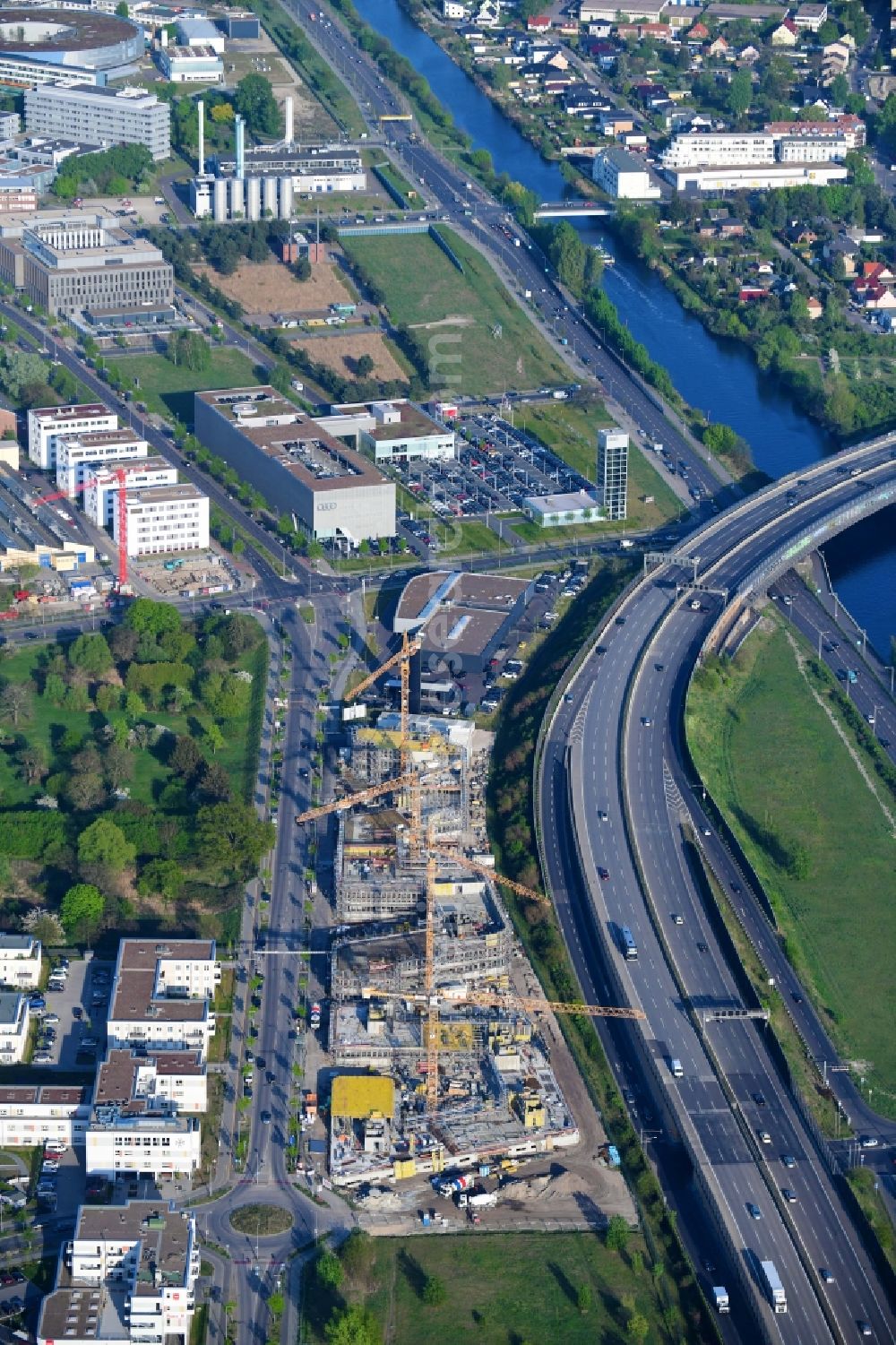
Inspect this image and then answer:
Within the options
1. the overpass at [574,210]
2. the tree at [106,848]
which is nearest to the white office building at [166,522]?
the tree at [106,848]

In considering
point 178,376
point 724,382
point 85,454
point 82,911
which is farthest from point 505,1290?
point 724,382

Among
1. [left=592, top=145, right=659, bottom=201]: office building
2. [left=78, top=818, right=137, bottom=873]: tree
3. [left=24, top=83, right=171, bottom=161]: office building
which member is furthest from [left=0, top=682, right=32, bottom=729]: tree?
[left=592, top=145, right=659, bottom=201]: office building

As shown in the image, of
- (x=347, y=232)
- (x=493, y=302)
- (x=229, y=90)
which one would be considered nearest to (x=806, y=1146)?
(x=493, y=302)

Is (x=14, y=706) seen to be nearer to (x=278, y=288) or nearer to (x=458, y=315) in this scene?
(x=278, y=288)

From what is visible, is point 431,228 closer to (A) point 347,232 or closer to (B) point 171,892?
(A) point 347,232

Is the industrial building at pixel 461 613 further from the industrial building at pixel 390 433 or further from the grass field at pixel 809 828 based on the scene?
the industrial building at pixel 390 433

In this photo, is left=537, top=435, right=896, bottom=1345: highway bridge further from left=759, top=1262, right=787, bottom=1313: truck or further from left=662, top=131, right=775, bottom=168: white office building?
left=662, top=131, right=775, bottom=168: white office building
